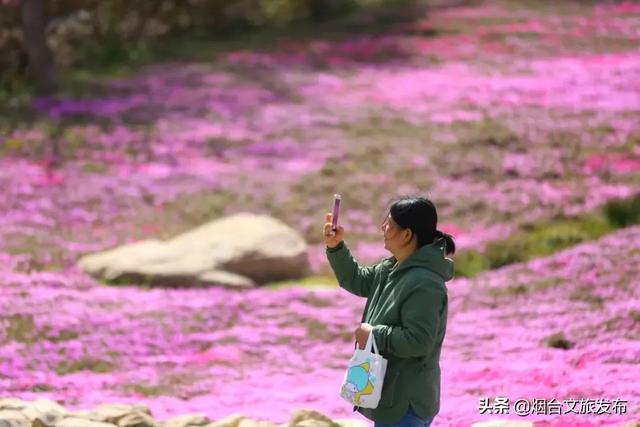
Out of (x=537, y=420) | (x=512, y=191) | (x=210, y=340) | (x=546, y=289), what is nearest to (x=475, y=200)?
(x=512, y=191)

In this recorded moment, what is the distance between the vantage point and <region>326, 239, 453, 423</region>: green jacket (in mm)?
5562

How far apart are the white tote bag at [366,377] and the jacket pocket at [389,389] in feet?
0.30

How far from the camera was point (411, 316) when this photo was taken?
18.3ft

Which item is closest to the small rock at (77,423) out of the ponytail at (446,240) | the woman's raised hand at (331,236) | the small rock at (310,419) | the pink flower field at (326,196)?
the small rock at (310,419)

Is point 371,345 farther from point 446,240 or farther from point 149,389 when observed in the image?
point 149,389

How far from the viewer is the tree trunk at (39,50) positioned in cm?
2380

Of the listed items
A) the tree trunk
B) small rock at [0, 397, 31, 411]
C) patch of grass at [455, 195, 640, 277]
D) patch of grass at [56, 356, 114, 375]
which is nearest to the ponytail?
small rock at [0, 397, 31, 411]

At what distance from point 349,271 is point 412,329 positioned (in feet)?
2.38

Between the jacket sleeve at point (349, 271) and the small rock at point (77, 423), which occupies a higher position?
the jacket sleeve at point (349, 271)

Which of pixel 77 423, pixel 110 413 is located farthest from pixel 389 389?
pixel 110 413

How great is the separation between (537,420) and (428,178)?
10.3 metres

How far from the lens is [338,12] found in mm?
36156

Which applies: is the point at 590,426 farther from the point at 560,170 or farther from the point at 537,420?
the point at 560,170

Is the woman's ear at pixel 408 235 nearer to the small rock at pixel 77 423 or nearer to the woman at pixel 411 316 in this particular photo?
the woman at pixel 411 316
